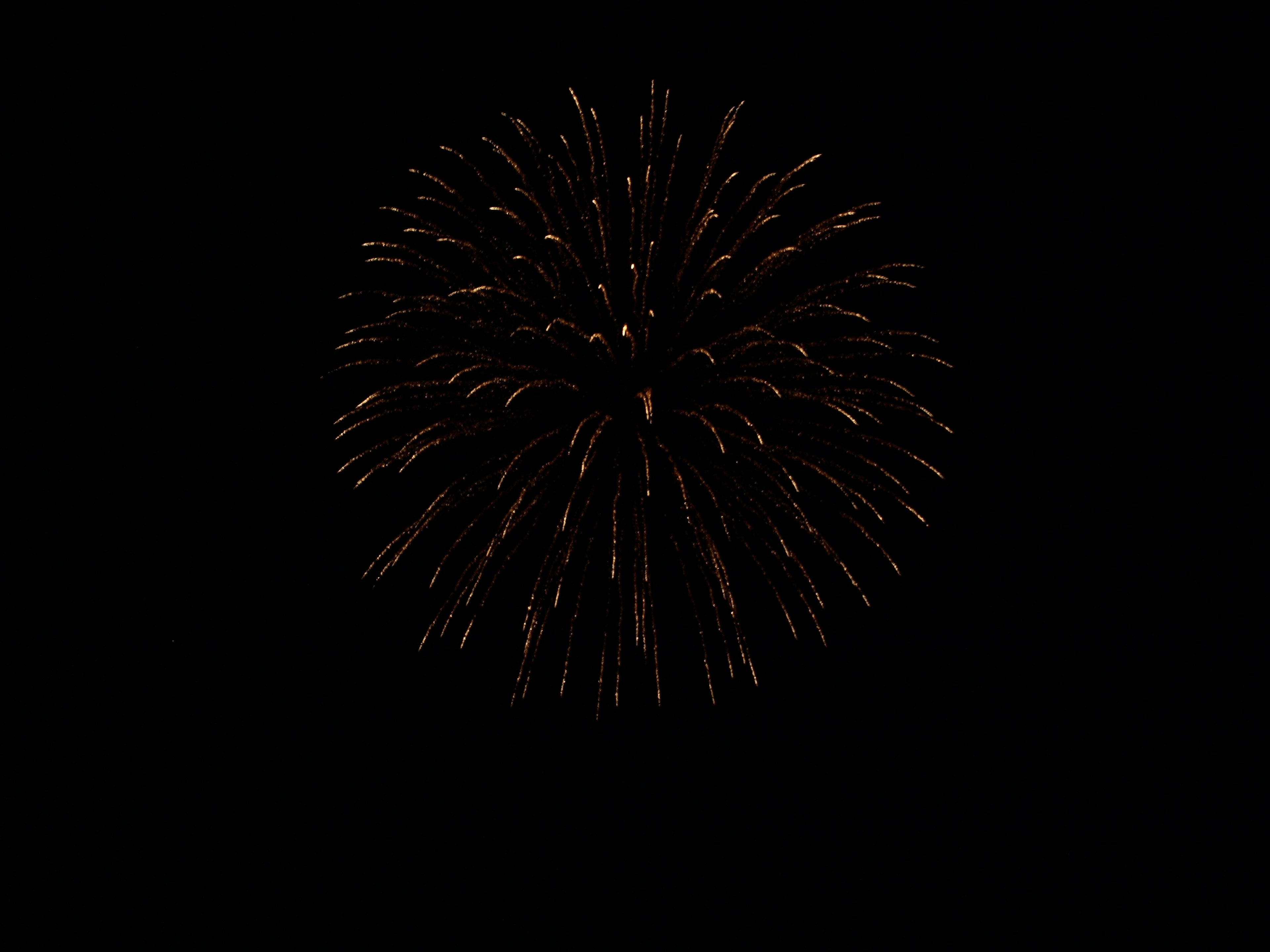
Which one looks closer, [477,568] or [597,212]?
[597,212]

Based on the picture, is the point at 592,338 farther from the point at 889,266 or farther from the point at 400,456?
the point at 889,266

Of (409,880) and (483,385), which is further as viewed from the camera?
(409,880)

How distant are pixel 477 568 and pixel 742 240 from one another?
13.4 ft

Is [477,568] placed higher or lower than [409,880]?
higher

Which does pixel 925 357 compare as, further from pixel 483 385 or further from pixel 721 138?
pixel 483 385

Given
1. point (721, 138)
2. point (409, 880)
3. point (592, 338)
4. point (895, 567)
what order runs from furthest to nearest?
point (409, 880), point (895, 567), point (721, 138), point (592, 338)

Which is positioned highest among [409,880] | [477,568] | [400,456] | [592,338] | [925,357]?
[925,357]

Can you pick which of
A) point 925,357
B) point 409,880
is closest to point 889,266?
point 925,357

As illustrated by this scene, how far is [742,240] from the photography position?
7.75m

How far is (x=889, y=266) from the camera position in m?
7.96

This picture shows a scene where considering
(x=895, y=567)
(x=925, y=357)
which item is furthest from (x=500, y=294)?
(x=895, y=567)

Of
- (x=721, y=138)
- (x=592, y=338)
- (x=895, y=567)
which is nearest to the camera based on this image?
(x=592, y=338)

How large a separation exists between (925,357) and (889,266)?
110 cm

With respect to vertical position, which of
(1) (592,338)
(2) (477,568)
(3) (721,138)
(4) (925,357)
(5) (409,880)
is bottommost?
(5) (409,880)
